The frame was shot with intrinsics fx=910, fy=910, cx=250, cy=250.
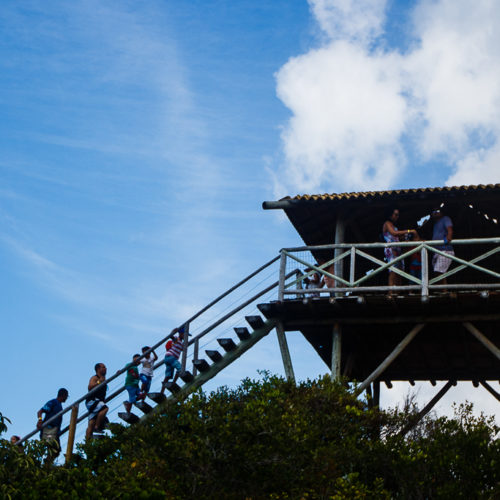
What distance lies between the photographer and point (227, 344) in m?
18.2

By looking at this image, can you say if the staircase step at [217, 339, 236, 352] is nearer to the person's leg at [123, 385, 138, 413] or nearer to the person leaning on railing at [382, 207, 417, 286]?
the person's leg at [123, 385, 138, 413]

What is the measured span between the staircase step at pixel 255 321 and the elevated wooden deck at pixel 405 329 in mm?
195

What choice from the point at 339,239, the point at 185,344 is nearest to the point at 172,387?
the point at 185,344

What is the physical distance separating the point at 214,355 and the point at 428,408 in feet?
15.2

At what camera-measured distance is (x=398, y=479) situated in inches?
563

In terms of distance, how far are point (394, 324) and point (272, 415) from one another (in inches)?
202

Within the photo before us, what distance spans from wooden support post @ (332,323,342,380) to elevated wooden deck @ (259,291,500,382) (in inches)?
6.5

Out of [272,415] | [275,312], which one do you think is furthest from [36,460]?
[275,312]

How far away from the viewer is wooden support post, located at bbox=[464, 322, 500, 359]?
16922 mm

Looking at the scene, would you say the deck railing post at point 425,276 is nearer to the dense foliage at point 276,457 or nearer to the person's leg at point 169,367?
the dense foliage at point 276,457

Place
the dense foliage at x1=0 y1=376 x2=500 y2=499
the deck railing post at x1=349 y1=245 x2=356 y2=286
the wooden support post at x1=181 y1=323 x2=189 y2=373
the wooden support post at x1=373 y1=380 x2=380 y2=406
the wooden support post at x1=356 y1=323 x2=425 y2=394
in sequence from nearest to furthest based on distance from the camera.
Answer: the dense foliage at x1=0 y1=376 x2=500 y2=499 < the wooden support post at x1=356 y1=323 x2=425 y2=394 < the deck railing post at x1=349 y1=245 x2=356 y2=286 < the wooden support post at x1=181 y1=323 x2=189 y2=373 < the wooden support post at x1=373 y1=380 x2=380 y2=406

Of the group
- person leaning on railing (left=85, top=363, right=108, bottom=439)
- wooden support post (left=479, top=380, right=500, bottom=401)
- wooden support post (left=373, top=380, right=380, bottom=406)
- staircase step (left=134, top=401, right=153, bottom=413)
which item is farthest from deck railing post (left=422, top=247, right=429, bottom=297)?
person leaning on railing (left=85, top=363, right=108, bottom=439)

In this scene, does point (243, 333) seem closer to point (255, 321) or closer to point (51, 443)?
point (255, 321)

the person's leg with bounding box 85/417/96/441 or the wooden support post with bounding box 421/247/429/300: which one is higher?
the wooden support post with bounding box 421/247/429/300
